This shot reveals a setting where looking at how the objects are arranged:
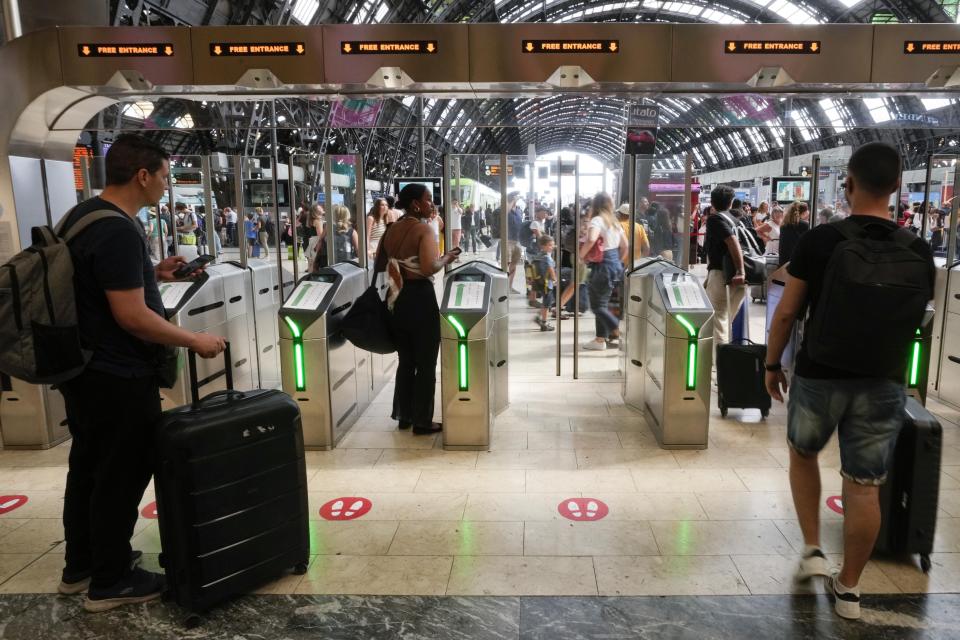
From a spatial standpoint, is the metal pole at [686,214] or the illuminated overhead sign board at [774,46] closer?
the illuminated overhead sign board at [774,46]

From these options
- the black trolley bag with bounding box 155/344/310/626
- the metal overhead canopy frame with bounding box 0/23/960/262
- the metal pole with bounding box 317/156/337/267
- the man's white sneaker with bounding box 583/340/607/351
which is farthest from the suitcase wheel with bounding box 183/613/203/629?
the man's white sneaker with bounding box 583/340/607/351

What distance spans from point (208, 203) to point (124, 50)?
1773 millimetres

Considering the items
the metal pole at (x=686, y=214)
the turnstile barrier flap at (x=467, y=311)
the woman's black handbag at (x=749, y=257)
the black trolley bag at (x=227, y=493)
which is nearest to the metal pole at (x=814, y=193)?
the woman's black handbag at (x=749, y=257)

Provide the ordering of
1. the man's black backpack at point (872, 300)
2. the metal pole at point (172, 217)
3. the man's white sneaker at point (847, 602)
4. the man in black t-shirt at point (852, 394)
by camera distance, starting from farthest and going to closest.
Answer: the metal pole at point (172, 217) < the man's white sneaker at point (847, 602) < the man in black t-shirt at point (852, 394) < the man's black backpack at point (872, 300)

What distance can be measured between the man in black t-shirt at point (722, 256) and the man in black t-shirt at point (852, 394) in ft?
9.93

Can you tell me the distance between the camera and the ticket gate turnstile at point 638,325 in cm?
471

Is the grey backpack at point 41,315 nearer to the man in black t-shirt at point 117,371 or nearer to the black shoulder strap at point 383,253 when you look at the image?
the man in black t-shirt at point 117,371

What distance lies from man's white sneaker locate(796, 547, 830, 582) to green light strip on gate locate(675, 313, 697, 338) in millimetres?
1616

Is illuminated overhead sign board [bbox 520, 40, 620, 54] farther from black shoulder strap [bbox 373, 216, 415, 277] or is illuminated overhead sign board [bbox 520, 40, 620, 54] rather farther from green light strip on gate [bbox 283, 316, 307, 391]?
green light strip on gate [bbox 283, 316, 307, 391]

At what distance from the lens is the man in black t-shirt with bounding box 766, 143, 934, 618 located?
7.02 feet

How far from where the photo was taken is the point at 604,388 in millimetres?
5488

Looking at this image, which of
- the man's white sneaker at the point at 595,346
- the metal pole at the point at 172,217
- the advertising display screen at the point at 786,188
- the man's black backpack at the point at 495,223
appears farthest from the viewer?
the advertising display screen at the point at 786,188

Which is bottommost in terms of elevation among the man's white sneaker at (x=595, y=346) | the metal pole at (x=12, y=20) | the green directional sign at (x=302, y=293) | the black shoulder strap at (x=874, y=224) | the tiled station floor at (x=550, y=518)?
the man's white sneaker at (x=595, y=346)

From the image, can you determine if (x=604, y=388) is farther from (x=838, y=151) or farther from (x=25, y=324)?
(x=25, y=324)
